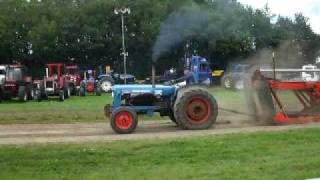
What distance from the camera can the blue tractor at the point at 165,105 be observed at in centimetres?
1623

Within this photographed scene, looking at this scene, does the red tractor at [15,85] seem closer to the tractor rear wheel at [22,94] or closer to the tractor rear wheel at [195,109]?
the tractor rear wheel at [22,94]

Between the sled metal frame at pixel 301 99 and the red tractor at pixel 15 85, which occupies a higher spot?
the red tractor at pixel 15 85

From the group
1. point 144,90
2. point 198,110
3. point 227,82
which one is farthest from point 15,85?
point 198,110

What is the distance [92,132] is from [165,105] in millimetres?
1970

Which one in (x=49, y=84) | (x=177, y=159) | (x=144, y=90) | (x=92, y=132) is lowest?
(x=177, y=159)

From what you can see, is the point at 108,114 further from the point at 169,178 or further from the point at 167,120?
the point at 169,178

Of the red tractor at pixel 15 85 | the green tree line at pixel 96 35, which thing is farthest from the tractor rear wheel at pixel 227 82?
the red tractor at pixel 15 85

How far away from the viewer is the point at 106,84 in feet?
148

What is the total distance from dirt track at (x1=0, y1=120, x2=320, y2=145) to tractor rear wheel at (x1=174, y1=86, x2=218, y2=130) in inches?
10.7

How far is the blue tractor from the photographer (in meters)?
16.2

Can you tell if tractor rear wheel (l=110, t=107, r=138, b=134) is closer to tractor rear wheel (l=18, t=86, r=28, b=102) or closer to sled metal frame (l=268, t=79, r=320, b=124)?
sled metal frame (l=268, t=79, r=320, b=124)

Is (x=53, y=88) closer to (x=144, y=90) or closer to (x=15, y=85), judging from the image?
(x=15, y=85)

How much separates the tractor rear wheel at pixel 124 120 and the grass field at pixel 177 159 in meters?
2.57

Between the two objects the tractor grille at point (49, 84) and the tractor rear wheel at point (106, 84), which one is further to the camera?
the tractor rear wheel at point (106, 84)
